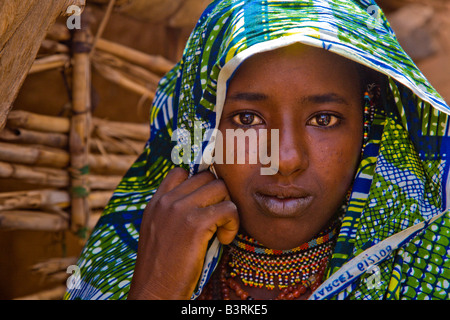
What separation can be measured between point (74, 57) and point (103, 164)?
641 mm

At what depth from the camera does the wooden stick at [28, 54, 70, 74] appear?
8.63 feet

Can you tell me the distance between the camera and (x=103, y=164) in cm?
307

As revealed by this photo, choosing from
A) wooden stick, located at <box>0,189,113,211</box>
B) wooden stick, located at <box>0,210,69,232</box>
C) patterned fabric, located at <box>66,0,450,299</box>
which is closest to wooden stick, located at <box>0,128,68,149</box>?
wooden stick, located at <box>0,189,113,211</box>

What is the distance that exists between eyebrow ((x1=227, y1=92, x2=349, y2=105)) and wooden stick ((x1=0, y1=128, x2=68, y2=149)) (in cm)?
159

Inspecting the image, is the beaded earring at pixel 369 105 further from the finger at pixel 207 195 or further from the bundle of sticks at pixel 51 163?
the bundle of sticks at pixel 51 163

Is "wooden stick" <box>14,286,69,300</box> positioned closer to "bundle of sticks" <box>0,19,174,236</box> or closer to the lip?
"bundle of sticks" <box>0,19,174,236</box>

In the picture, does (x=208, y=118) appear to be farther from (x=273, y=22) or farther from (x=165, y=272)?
(x=165, y=272)

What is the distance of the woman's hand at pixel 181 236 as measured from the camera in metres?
1.46

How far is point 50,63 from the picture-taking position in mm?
2703

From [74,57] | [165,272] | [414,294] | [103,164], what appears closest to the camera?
[414,294]

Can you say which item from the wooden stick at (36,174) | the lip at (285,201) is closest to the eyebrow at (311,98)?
the lip at (285,201)

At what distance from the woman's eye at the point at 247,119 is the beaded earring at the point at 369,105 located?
1.07 ft

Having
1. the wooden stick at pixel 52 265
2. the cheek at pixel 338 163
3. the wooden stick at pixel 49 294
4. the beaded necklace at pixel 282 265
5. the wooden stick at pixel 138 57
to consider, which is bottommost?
the wooden stick at pixel 49 294
